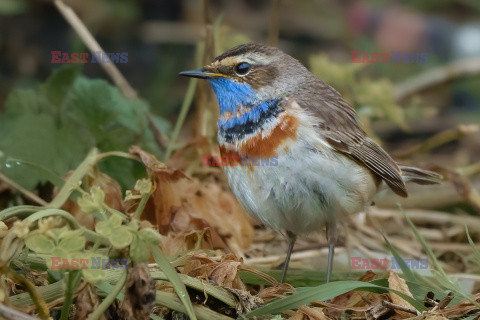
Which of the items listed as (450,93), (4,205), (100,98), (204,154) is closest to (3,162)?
(4,205)

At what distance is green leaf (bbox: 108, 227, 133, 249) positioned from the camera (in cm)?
259

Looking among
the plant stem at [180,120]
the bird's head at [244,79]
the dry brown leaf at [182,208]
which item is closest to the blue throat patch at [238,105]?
the bird's head at [244,79]

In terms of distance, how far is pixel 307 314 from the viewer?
3270 millimetres

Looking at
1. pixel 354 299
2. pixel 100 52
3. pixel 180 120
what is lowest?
pixel 354 299

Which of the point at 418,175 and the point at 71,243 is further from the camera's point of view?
the point at 418,175

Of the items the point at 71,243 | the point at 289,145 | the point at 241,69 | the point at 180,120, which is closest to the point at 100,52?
the point at 180,120

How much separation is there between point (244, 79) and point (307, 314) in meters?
1.58

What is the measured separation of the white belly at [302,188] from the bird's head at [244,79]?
412 mm

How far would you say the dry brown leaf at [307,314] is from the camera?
3256mm

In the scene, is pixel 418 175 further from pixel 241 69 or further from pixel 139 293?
pixel 139 293

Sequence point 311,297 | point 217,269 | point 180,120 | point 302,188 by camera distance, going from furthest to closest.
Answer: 1. point 180,120
2. point 302,188
3. point 217,269
4. point 311,297

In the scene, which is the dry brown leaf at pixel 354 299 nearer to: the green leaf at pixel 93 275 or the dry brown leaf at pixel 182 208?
the dry brown leaf at pixel 182 208

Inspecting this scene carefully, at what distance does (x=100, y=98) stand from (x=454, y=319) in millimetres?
2789

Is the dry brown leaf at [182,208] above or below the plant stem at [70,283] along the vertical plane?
below
